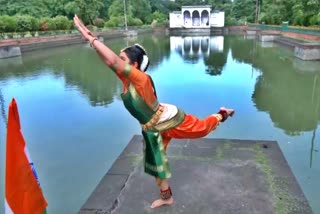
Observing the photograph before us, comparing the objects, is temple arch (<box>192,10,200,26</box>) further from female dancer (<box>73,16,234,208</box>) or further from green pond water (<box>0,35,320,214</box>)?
female dancer (<box>73,16,234,208</box>)

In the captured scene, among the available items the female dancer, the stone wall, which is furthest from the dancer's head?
the stone wall

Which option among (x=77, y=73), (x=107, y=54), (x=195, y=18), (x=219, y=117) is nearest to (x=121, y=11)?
(x=195, y=18)

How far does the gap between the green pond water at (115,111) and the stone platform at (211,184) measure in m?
0.44

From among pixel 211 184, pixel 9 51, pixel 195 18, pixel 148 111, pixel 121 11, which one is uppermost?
pixel 121 11

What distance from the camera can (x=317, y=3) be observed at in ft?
58.6

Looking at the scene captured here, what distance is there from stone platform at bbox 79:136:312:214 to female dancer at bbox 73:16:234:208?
324 mm

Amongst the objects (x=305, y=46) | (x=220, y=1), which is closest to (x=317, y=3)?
(x=305, y=46)

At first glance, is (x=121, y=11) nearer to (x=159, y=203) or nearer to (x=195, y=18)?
(x=195, y=18)

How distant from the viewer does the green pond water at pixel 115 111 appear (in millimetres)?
3881

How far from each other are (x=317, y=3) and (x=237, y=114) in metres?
14.9

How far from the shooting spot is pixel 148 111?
7.65 feet

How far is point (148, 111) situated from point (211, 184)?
111cm

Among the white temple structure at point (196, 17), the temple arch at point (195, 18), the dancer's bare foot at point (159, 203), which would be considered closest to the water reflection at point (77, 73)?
the dancer's bare foot at point (159, 203)

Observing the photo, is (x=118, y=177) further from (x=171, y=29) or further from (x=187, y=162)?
(x=171, y=29)
